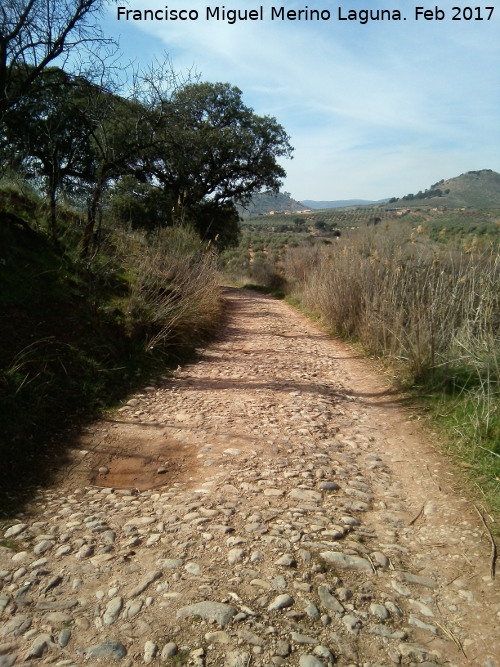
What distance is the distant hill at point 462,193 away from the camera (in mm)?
44594

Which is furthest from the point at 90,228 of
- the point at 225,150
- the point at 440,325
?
the point at 225,150

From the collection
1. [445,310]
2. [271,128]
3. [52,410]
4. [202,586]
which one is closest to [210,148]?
[271,128]

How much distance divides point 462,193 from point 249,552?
5730 centimetres

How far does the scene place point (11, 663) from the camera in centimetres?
179

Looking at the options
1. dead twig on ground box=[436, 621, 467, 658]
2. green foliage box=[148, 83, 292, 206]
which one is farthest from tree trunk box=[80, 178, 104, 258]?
green foliage box=[148, 83, 292, 206]

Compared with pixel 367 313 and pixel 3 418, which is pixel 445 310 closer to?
pixel 367 313

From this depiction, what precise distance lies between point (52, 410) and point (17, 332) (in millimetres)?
989

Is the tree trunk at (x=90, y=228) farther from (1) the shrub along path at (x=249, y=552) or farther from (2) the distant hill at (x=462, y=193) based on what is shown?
(2) the distant hill at (x=462, y=193)

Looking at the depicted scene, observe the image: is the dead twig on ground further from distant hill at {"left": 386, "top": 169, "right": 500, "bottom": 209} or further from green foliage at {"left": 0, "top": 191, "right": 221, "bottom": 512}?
distant hill at {"left": 386, "top": 169, "right": 500, "bottom": 209}

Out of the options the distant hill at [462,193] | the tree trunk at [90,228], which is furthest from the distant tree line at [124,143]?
the distant hill at [462,193]

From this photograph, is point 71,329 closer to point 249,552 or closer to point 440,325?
point 249,552

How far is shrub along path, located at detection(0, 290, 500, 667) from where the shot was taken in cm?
192

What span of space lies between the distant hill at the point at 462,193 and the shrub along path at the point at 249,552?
140 ft

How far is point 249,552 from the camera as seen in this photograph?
2.48 m
